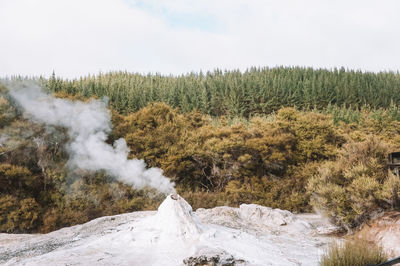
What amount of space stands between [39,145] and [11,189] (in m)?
2.61

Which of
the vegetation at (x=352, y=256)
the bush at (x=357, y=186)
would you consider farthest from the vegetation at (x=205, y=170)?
the vegetation at (x=352, y=256)

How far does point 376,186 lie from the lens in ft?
35.9

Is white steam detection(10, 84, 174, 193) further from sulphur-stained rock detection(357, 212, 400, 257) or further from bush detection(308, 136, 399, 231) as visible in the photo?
sulphur-stained rock detection(357, 212, 400, 257)

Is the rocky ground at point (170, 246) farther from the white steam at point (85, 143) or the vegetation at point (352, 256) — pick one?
the white steam at point (85, 143)

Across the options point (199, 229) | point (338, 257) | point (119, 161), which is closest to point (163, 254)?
point (199, 229)

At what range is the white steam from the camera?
18531mm

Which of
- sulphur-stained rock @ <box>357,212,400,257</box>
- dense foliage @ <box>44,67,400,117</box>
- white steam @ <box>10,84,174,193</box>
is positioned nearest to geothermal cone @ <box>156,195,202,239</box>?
sulphur-stained rock @ <box>357,212,400,257</box>

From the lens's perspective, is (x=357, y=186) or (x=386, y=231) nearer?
(x=386, y=231)

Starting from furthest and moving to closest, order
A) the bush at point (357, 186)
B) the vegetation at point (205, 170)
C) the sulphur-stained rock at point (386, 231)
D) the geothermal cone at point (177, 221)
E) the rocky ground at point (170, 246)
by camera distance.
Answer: the vegetation at point (205, 170)
the bush at point (357, 186)
the sulphur-stained rock at point (386, 231)
the geothermal cone at point (177, 221)
the rocky ground at point (170, 246)

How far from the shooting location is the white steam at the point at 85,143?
730 inches

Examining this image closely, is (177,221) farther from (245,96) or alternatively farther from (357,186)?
(245,96)

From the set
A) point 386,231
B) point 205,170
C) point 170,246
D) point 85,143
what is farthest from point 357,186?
point 85,143

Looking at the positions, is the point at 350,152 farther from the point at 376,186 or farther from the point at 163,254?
the point at 163,254

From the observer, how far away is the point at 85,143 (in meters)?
18.8
